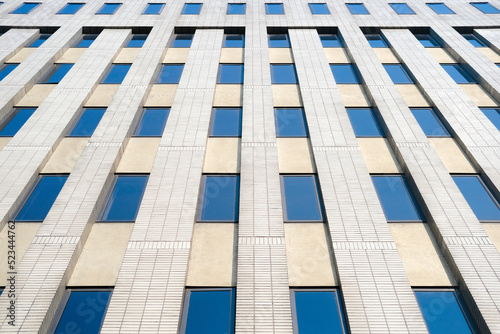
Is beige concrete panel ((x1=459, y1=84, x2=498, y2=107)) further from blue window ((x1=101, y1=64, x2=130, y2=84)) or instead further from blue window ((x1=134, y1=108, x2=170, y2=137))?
blue window ((x1=101, y1=64, x2=130, y2=84))

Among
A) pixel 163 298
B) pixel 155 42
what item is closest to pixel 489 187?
pixel 163 298

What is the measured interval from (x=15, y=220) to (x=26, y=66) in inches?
445

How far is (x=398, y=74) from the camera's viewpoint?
62.0ft

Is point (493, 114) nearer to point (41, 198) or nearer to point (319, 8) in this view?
point (319, 8)

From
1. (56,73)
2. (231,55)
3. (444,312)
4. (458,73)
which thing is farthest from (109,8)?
(444,312)

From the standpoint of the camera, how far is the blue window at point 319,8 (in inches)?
974

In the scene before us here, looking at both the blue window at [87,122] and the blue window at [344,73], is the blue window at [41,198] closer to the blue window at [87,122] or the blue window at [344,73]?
the blue window at [87,122]

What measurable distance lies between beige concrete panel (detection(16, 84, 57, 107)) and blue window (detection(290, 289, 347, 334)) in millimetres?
15540

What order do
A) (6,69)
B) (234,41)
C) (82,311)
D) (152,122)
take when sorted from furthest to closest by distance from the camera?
(234,41), (6,69), (152,122), (82,311)

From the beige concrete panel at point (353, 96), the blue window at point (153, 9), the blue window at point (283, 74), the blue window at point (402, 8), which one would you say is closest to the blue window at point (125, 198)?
the blue window at point (283, 74)

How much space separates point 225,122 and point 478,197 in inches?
416

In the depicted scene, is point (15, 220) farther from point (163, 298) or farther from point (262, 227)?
point (262, 227)

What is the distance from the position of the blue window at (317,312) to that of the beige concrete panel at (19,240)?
331 inches

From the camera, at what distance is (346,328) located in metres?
9.08
